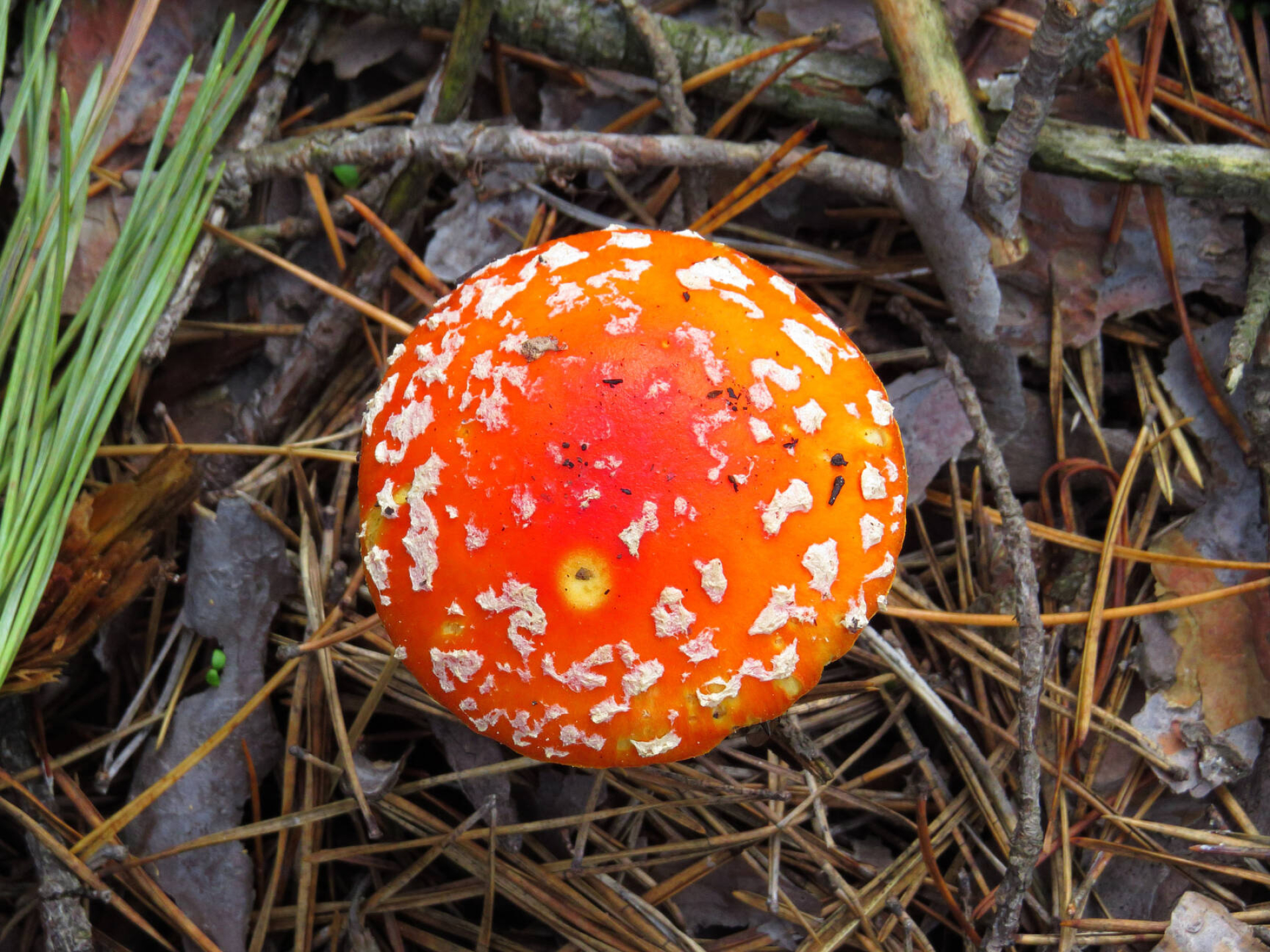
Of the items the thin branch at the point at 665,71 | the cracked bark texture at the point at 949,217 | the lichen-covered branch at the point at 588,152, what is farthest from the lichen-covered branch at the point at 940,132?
the thin branch at the point at 665,71

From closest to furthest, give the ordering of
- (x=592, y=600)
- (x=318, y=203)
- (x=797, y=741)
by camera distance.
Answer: (x=592, y=600) → (x=797, y=741) → (x=318, y=203)

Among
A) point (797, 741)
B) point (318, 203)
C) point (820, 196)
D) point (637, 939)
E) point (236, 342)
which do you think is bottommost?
point (637, 939)

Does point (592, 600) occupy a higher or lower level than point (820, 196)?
lower

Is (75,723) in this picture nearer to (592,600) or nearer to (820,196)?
(592,600)

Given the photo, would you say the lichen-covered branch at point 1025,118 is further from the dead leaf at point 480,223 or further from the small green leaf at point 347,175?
the small green leaf at point 347,175

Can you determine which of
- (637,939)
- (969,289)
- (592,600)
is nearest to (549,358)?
(592,600)

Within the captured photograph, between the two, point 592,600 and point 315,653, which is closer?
point 592,600
